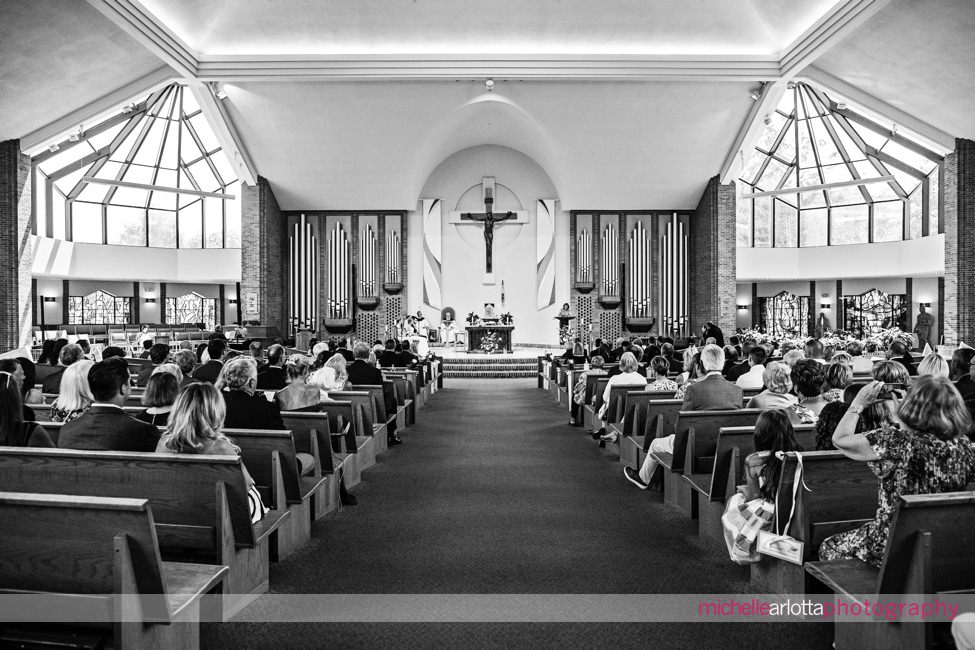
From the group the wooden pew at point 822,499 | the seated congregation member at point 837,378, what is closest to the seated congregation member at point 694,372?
the seated congregation member at point 837,378

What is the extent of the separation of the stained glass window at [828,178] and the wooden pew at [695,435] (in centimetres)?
1282

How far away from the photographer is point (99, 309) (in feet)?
63.9

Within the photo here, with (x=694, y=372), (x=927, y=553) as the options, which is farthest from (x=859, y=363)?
(x=927, y=553)

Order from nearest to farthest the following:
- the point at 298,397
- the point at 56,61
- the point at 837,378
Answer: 1. the point at 837,378
2. the point at 298,397
3. the point at 56,61

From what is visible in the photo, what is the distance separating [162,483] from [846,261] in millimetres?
19110

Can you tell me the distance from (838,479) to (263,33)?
12.0 metres

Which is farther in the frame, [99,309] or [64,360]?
[99,309]

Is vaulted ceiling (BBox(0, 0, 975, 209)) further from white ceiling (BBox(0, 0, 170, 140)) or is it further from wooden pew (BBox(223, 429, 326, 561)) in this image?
wooden pew (BBox(223, 429, 326, 561))

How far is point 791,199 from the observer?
19.1 m

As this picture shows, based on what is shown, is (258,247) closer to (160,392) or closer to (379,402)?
(379,402)

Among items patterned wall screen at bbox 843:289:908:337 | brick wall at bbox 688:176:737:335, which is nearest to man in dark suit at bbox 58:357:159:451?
brick wall at bbox 688:176:737:335

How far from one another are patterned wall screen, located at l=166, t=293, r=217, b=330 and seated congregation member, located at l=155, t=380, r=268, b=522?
18.7 metres

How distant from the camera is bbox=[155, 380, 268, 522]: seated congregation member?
9.20 feet

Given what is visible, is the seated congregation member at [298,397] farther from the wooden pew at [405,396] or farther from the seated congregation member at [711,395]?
the wooden pew at [405,396]
